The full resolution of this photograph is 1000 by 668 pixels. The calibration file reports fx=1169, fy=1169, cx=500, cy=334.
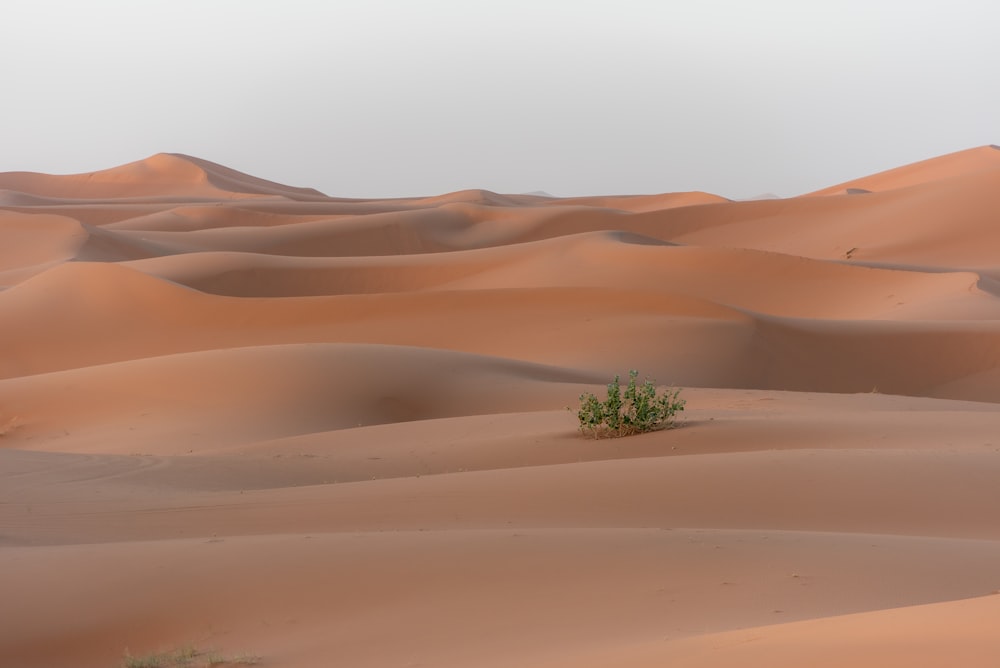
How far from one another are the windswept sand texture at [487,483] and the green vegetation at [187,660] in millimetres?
170

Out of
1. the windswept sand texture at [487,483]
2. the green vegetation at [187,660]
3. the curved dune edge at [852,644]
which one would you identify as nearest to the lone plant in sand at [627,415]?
the windswept sand texture at [487,483]

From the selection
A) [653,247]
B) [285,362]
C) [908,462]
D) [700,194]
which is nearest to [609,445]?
[908,462]

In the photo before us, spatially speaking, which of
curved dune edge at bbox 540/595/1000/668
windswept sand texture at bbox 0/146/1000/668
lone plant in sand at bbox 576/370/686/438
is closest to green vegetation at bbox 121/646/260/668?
windswept sand texture at bbox 0/146/1000/668

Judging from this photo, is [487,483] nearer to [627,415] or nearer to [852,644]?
[627,415]

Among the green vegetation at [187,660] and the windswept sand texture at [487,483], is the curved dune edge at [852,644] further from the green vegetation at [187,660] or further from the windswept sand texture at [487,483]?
the green vegetation at [187,660]

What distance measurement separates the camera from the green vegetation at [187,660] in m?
5.29

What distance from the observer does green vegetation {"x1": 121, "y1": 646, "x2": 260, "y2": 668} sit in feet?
17.4

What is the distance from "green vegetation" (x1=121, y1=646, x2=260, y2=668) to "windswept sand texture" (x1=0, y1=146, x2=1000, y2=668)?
0.56 feet

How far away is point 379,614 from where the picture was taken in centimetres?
593

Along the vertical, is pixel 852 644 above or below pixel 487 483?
below

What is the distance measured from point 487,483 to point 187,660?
12.6 feet

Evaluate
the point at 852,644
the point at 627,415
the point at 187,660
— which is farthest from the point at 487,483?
the point at 852,644

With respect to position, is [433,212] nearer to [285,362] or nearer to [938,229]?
[938,229]

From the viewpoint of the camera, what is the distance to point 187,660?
543 centimetres
